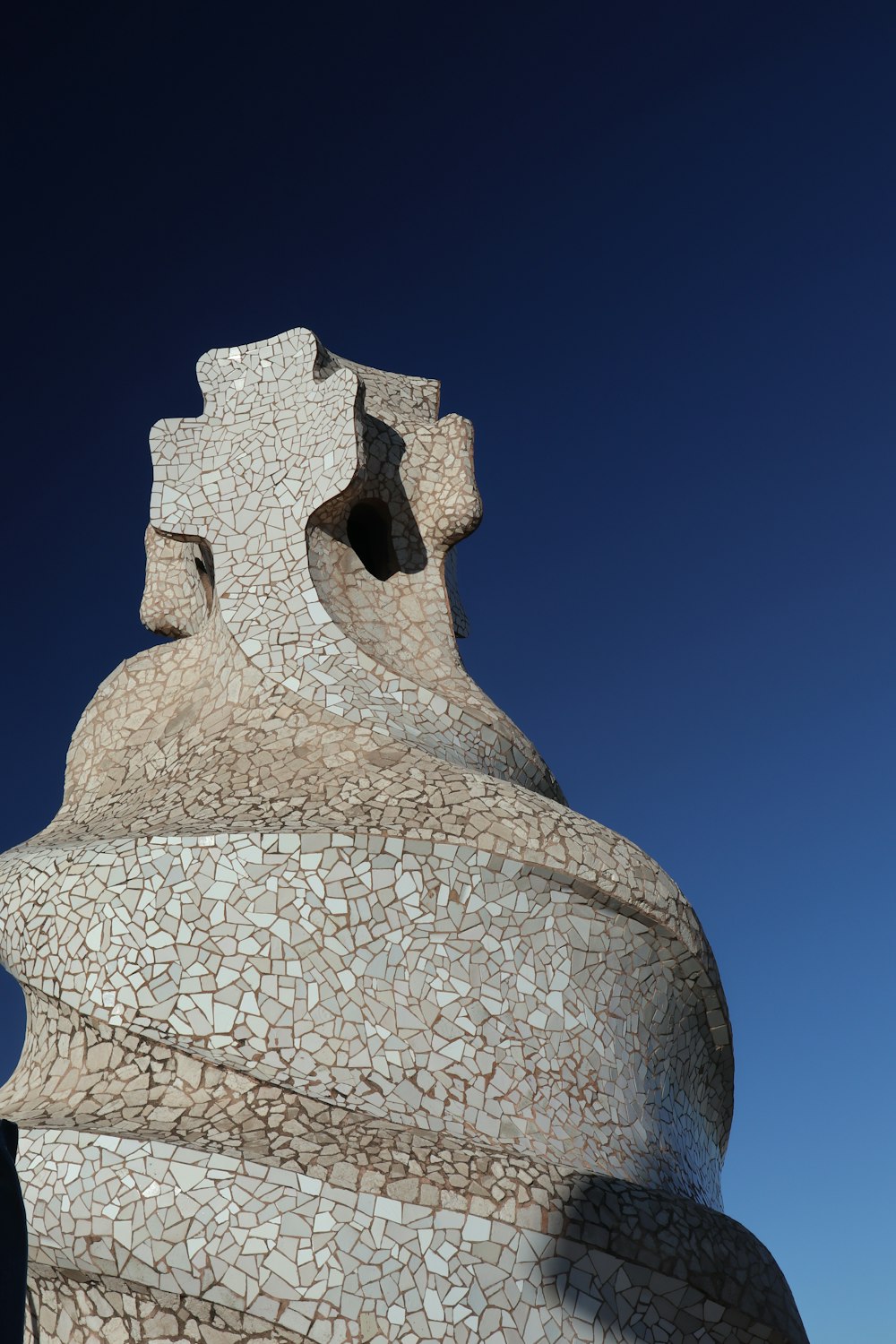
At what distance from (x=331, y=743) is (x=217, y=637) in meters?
1.35

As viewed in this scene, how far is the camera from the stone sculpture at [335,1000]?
6.11 m

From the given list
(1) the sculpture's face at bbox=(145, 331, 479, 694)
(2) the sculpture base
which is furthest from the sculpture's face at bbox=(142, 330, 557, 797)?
(2) the sculpture base

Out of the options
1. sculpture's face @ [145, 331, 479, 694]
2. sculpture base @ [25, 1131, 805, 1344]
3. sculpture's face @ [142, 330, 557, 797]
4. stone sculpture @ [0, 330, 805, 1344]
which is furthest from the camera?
sculpture's face @ [145, 331, 479, 694]

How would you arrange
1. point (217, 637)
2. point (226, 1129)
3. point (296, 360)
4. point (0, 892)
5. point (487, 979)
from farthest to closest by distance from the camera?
1. point (296, 360)
2. point (217, 637)
3. point (0, 892)
4. point (487, 979)
5. point (226, 1129)

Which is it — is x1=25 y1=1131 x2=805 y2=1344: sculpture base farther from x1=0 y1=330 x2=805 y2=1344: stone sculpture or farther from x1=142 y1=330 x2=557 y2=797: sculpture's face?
x1=142 y1=330 x2=557 y2=797: sculpture's face

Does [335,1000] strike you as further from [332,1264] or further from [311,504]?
[311,504]

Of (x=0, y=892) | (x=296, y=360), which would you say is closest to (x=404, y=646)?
(x=296, y=360)

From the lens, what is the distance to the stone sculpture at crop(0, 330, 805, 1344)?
611cm

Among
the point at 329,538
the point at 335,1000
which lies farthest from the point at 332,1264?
the point at 329,538

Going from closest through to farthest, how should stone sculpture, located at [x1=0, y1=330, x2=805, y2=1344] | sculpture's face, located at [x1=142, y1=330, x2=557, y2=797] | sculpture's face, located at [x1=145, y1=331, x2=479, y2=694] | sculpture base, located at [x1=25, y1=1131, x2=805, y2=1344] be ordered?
sculpture base, located at [x1=25, y1=1131, x2=805, y2=1344], stone sculpture, located at [x1=0, y1=330, x2=805, y2=1344], sculpture's face, located at [x1=142, y1=330, x2=557, y2=797], sculpture's face, located at [x1=145, y1=331, x2=479, y2=694]

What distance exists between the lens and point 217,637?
8977 mm

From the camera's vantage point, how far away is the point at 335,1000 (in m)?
6.92

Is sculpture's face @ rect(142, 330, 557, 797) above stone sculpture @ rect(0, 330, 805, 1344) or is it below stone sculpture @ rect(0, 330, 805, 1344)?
above

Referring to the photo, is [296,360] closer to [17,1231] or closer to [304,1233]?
[304,1233]
